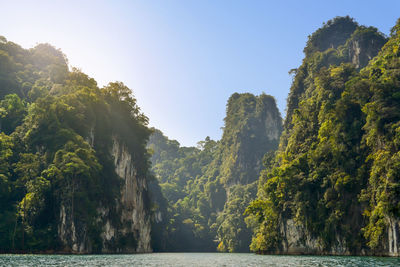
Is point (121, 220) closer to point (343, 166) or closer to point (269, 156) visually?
point (343, 166)

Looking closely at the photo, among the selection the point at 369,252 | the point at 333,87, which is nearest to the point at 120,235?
the point at 369,252

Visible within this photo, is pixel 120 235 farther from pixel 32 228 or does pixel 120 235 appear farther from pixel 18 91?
pixel 18 91

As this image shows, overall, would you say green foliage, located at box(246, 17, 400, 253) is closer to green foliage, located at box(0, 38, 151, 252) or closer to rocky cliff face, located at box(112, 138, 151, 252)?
rocky cliff face, located at box(112, 138, 151, 252)

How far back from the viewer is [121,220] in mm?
56844

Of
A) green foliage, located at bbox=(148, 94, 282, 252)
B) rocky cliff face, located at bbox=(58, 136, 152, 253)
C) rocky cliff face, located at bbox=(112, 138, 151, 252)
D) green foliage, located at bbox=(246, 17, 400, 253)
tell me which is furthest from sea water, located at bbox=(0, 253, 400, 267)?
green foliage, located at bbox=(148, 94, 282, 252)

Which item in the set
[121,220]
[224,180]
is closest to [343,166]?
[121,220]

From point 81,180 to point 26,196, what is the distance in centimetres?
656

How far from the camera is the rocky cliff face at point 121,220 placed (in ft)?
141

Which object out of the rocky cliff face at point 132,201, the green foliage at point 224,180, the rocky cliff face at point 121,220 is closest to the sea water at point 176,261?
the rocky cliff face at point 121,220

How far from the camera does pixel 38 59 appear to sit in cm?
7700

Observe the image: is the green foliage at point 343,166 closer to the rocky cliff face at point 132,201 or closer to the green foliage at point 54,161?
the rocky cliff face at point 132,201

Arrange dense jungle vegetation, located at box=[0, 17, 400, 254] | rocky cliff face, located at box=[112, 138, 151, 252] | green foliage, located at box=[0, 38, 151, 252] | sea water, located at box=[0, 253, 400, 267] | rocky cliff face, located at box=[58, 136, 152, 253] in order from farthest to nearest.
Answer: rocky cliff face, located at box=[112, 138, 151, 252] → rocky cliff face, located at box=[58, 136, 152, 253] → green foliage, located at box=[0, 38, 151, 252] → dense jungle vegetation, located at box=[0, 17, 400, 254] → sea water, located at box=[0, 253, 400, 267]

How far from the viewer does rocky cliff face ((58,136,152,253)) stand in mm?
42912

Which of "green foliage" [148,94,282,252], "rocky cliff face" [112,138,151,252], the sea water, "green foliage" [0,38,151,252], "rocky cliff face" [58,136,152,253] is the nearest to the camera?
the sea water
